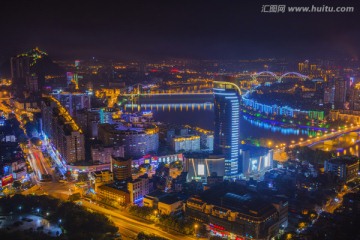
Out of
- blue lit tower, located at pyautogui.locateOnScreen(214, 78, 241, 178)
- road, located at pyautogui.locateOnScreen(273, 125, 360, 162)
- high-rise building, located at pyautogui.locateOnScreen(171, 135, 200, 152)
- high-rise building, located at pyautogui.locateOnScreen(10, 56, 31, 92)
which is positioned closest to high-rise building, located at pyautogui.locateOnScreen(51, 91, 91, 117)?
high-rise building, located at pyautogui.locateOnScreen(10, 56, 31, 92)

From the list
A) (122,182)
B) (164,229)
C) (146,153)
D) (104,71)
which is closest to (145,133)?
(146,153)

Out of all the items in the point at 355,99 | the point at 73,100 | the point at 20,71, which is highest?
the point at 20,71

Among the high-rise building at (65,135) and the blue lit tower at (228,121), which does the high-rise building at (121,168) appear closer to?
the high-rise building at (65,135)

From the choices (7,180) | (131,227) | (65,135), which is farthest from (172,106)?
(131,227)

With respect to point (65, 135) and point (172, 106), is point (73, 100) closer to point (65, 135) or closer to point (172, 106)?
point (65, 135)

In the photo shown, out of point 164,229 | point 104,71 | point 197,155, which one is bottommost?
point 164,229

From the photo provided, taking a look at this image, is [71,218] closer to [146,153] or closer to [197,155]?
[197,155]

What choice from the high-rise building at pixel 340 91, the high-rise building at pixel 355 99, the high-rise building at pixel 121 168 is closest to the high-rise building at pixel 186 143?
the high-rise building at pixel 121 168
